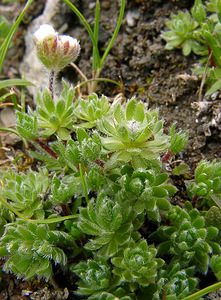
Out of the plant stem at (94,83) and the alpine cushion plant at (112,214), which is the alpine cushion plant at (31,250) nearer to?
the alpine cushion plant at (112,214)

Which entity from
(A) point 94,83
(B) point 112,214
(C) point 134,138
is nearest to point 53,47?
(A) point 94,83

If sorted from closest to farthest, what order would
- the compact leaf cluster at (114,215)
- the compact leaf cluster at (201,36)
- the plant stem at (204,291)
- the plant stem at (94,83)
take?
the plant stem at (204,291), the compact leaf cluster at (114,215), the compact leaf cluster at (201,36), the plant stem at (94,83)

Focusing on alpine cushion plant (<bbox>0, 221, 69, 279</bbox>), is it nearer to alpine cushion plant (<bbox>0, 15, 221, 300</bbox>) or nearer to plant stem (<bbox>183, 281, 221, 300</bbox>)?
alpine cushion plant (<bbox>0, 15, 221, 300</bbox>)

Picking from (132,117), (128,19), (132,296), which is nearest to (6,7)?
(128,19)

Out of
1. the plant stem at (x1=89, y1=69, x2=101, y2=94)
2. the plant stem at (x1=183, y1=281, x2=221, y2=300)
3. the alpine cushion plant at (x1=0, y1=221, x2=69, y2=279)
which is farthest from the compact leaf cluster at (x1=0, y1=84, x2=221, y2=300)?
the plant stem at (x1=89, y1=69, x2=101, y2=94)

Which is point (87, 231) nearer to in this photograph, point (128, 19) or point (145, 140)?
point (145, 140)

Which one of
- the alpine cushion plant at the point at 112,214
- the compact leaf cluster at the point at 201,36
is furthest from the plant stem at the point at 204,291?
the compact leaf cluster at the point at 201,36
